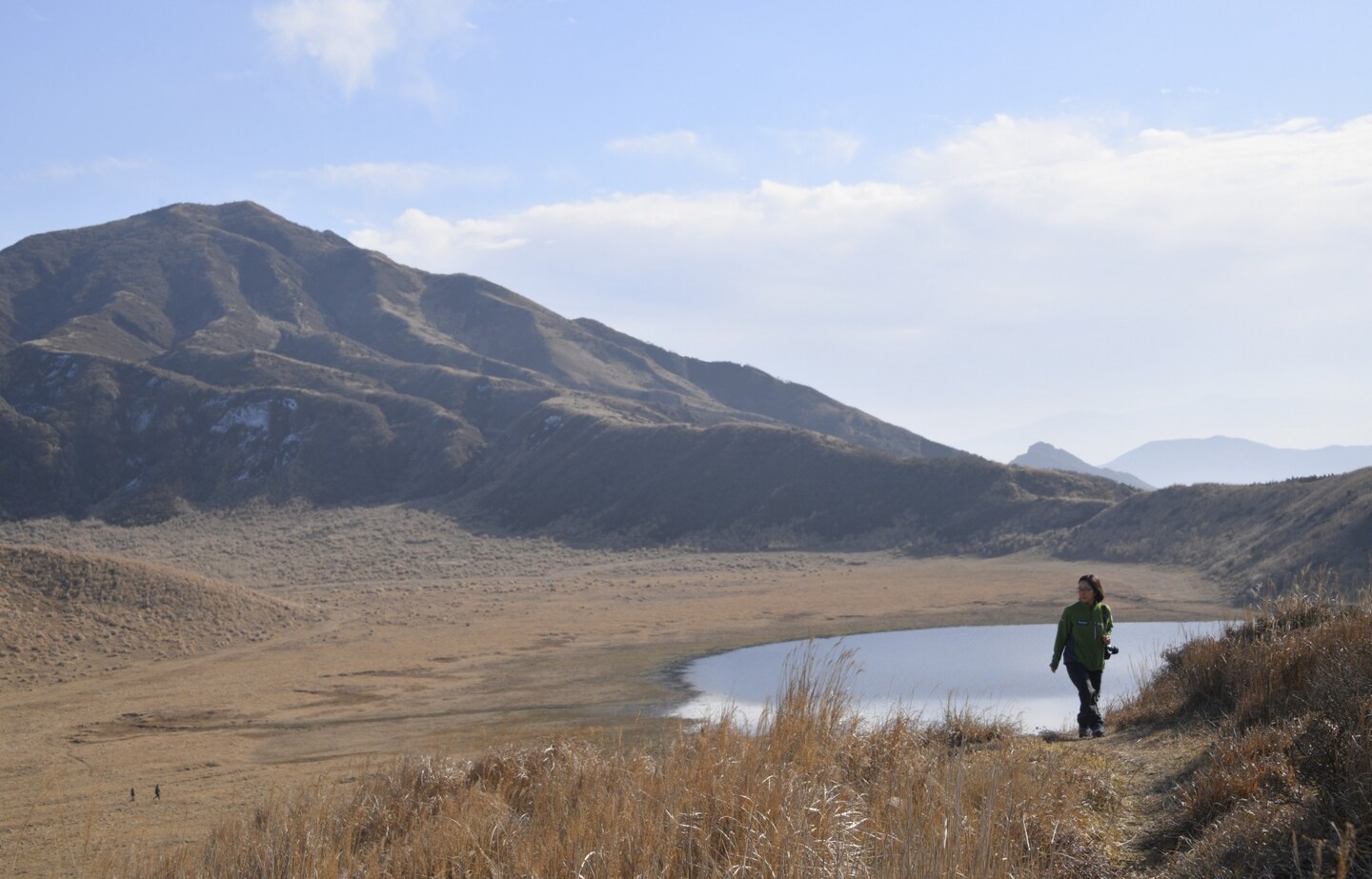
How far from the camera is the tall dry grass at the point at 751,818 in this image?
13.4 feet

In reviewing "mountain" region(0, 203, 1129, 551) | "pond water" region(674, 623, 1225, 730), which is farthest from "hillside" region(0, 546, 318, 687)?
"mountain" region(0, 203, 1129, 551)

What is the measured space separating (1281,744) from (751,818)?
3206mm

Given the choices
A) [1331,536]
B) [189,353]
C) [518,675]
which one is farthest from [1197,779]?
[189,353]

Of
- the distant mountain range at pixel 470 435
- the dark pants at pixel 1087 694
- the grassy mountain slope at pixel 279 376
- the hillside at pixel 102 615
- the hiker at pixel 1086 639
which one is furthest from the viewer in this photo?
the grassy mountain slope at pixel 279 376

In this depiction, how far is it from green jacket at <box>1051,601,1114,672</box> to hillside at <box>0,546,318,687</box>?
70.9 ft

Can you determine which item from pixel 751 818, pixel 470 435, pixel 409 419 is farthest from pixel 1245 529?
pixel 409 419

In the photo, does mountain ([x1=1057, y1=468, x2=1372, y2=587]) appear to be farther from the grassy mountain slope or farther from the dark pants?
the grassy mountain slope

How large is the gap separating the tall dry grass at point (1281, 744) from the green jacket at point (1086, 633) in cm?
57

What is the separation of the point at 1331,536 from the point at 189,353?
99976 mm

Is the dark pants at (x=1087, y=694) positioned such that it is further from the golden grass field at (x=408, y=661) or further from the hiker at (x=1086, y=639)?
the golden grass field at (x=408, y=661)

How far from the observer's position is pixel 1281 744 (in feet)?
18.1

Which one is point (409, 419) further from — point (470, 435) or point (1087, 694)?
point (1087, 694)

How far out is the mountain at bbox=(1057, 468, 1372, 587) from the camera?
Result: 31.7 m

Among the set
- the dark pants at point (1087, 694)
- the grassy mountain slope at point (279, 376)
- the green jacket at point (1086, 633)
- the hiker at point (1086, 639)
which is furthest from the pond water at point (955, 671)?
the grassy mountain slope at point (279, 376)
